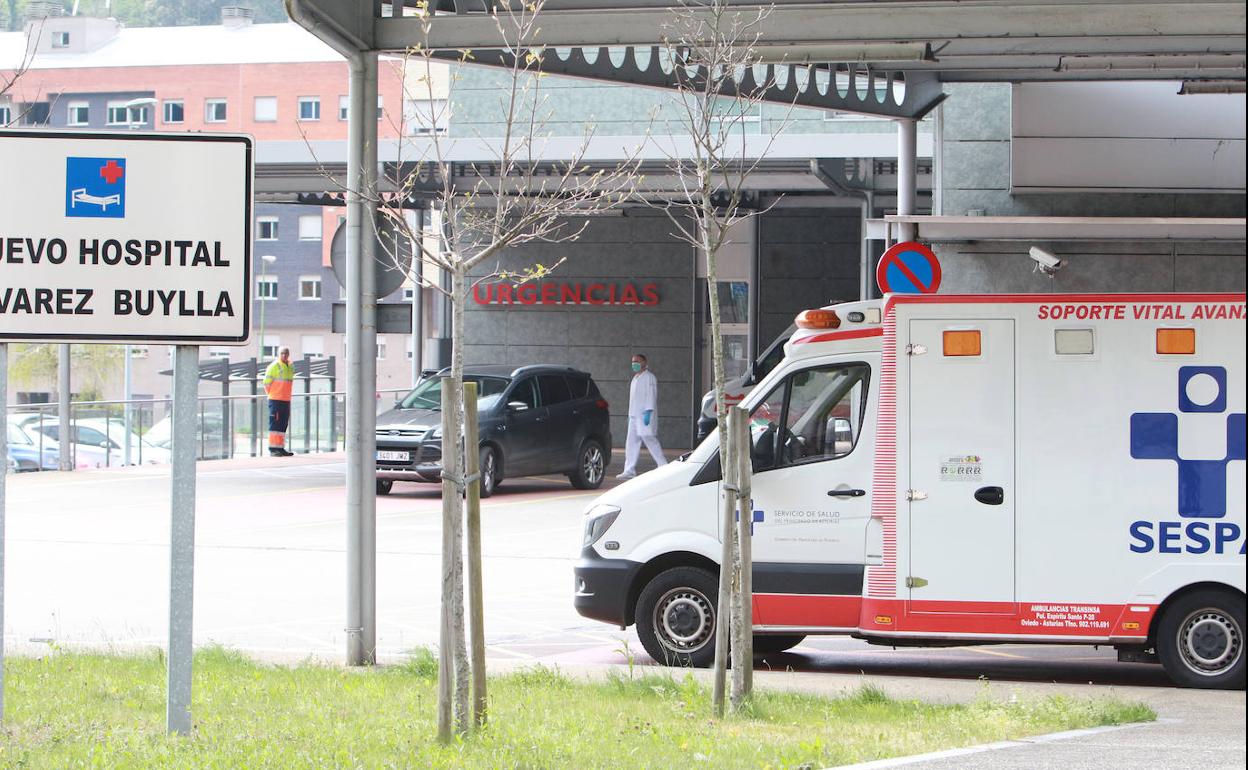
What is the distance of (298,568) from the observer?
1512 cm

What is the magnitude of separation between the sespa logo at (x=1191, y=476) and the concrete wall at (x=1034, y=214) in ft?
17.1

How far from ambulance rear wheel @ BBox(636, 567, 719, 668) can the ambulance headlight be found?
468 millimetres

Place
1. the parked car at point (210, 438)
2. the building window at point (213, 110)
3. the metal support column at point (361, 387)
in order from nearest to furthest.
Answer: the metal support column at point (361, 387) → the parked car at point (210, 438) → the building window at point (213, 110)

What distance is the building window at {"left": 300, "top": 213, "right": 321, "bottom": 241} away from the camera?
77.2m

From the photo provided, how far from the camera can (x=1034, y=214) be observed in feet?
49.8

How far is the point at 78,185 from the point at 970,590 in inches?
219

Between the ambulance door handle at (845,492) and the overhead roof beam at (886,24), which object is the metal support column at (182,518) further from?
the ambulance door handle at (845,492)

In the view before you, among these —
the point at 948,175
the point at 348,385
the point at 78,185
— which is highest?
the point at 948,175

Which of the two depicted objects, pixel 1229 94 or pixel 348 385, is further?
pixel 1229 94

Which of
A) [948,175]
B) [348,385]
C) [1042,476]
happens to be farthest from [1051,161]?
[348,385]

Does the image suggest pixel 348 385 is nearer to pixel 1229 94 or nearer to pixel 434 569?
pixel 434 569

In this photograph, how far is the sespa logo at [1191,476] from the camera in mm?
A: 9414

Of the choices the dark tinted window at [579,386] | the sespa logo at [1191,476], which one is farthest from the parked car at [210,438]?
the sespa logo at [1191,476]

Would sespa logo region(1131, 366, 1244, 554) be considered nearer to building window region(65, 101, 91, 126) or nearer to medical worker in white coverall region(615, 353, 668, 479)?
medical worker in white coverall region(615, 353, 668, 479)
